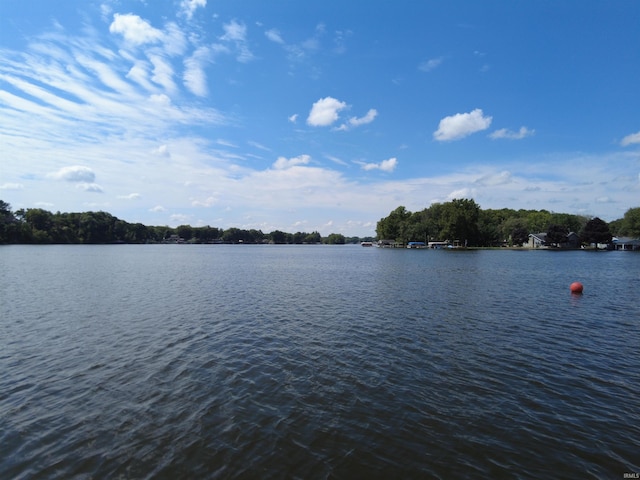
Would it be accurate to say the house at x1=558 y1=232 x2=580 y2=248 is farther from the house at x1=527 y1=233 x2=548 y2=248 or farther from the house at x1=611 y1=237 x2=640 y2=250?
the house at x1=611 y1=237 x2=640 y2=250

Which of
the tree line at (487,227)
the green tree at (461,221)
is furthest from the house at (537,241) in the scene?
the green tree at (461,221)

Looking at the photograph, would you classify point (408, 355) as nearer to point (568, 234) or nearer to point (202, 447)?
point (202, 447)

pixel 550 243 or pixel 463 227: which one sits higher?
pixel 463 227

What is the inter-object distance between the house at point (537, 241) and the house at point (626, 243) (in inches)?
1025

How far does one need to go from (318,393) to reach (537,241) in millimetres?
174822

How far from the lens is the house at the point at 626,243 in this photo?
135 metres

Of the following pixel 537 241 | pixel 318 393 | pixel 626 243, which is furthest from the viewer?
pixel 537 241

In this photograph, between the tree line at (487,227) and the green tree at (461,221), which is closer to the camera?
the tree line at (487,227)

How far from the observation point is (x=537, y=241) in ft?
507

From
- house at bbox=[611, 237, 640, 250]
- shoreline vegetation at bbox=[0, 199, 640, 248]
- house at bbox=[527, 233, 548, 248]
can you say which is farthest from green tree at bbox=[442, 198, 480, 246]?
house at bbox=[611, 237, 640, 250]

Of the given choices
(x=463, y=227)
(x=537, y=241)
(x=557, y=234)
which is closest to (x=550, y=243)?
(x=557, y=234)

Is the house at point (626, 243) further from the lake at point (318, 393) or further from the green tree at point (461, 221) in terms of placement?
the lake at point (318, 393)

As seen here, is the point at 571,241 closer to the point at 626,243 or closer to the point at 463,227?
the point at 626,243

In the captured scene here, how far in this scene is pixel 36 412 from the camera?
384 inches
